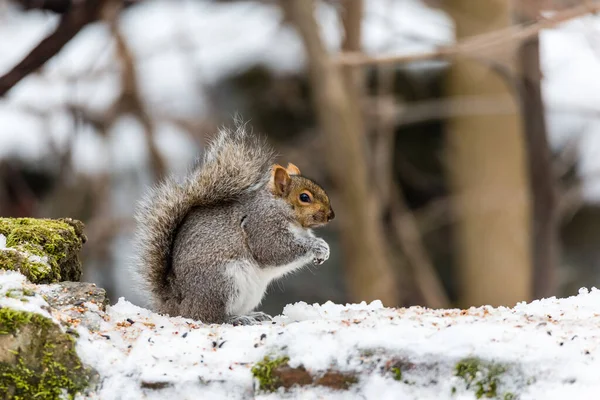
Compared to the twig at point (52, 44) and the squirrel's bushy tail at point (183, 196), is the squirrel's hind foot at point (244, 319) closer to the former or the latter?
the squirrel's bushy tail at point (183, 196)

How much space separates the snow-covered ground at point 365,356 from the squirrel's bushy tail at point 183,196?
0.51 meters

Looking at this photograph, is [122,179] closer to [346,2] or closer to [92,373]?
[346,2]

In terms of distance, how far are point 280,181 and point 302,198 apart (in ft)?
0.27

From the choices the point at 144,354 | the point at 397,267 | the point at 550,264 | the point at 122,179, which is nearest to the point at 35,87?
the point at 122,179

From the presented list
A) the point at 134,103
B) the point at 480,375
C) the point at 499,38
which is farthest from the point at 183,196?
the point at 134,103

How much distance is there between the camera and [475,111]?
4.74 metres

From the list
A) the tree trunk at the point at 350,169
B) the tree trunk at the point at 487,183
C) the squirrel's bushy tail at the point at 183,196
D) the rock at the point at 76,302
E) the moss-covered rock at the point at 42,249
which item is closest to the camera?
the rock at the point at 76,302

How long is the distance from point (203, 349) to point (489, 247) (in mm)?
3924

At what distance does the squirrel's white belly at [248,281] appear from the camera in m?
2.22

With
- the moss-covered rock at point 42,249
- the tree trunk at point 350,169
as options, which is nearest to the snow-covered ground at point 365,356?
the moss-covered rock at point 42,249

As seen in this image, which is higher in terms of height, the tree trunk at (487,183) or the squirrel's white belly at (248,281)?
the tree trunk at (487,183)

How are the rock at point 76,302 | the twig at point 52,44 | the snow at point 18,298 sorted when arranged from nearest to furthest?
the snow at point 18,298 → the rock at point 76,302 → the twig at point 52,44

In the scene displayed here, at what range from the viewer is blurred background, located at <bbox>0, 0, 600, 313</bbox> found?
4.57 meters

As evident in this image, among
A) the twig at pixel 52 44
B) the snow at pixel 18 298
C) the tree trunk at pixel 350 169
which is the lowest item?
the snow at pixel 18 298
